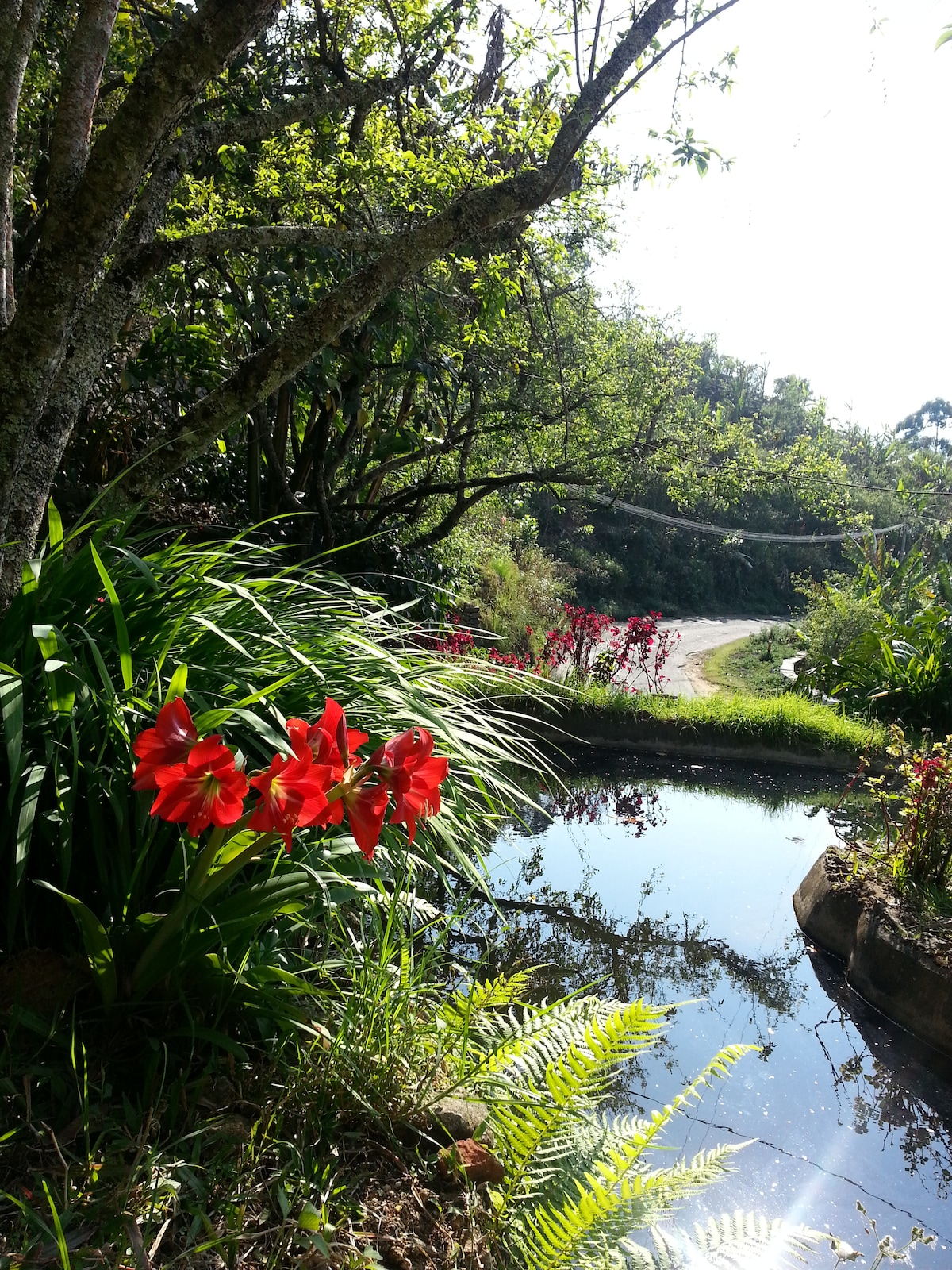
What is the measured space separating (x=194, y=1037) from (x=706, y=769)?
598cm

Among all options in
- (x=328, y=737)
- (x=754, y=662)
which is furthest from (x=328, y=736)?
(x=754, y=662)

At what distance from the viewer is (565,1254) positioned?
47.7 inches

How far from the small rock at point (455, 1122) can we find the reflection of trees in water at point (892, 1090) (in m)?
1.68

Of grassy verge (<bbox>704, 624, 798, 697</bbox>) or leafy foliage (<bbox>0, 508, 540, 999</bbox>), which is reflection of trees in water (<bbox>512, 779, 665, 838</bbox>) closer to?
leafy foliage (<bbox>0, 508, 540, 999</bbox>)

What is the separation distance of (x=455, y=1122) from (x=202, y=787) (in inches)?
33.6

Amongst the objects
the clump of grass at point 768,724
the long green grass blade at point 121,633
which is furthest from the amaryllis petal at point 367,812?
the clump of grass at point 768,724

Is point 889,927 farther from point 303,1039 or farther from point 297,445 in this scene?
point 297,445

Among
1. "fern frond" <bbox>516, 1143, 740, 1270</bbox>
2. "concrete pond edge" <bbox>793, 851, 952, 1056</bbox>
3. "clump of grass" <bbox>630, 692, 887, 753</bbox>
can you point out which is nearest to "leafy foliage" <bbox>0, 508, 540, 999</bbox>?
"fern frond" <bbox>516, 1143, 740, 1270</bbox>

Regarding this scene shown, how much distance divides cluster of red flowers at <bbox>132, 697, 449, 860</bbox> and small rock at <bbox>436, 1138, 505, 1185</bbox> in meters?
0.61

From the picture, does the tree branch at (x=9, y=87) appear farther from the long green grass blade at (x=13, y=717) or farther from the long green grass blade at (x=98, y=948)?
the long green grass blade at (x=98, y=948)

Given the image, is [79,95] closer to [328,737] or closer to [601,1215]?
[328,737]

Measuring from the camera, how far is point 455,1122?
4.89 ft

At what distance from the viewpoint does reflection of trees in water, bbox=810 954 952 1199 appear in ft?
8.25

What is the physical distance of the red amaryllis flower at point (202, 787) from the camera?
1088 mm
